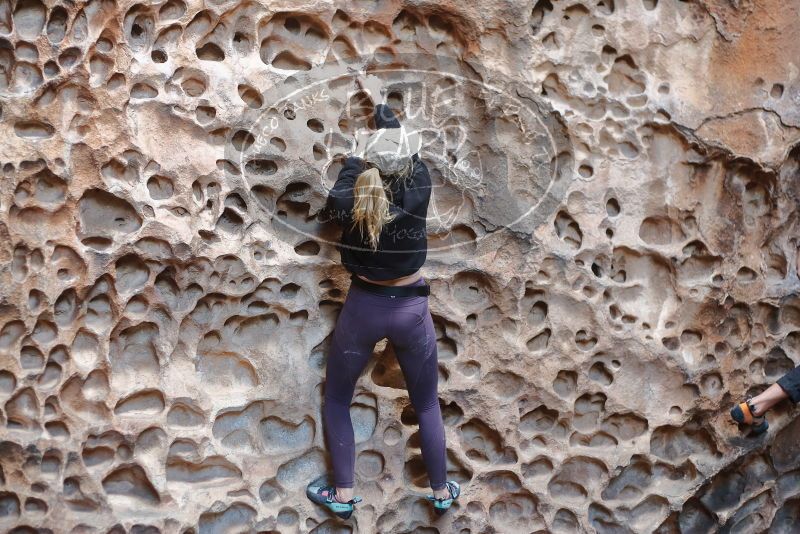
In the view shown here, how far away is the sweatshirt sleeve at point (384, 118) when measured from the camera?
2.64 m

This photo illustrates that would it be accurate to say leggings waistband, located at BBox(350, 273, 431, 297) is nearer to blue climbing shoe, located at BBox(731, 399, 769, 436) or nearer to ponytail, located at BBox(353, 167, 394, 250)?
ponytail, located at BBox(353, 167, 394, 250)

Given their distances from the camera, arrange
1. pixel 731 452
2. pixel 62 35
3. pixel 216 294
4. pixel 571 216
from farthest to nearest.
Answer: pixel 731 452
pixel 571 216
pixel 216 294
pixel 62 35

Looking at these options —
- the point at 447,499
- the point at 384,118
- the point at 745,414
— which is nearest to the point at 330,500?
the point at 447,499

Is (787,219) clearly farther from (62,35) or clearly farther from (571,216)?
(62,35)

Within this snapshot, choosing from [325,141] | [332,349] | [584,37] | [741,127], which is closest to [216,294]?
[332,349]

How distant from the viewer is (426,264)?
296 cm

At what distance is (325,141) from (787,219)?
5.19 feet

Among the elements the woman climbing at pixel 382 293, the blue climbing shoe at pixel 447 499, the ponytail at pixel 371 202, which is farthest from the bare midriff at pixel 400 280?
the blue climbing shoe at pixel 447 499

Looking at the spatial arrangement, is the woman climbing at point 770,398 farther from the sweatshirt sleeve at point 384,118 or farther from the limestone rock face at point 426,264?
the sweatshirt sleeve at point 384,118

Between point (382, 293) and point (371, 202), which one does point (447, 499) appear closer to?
point (382, 293)

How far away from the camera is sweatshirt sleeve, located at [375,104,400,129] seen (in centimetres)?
264

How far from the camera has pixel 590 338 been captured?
307 centimetres

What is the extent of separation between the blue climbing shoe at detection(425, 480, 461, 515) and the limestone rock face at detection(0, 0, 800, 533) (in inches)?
2.8

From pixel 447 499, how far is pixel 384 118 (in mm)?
1196
